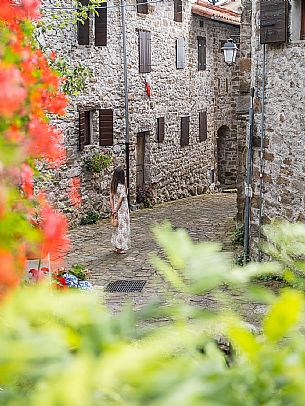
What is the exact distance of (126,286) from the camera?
9.47 meters

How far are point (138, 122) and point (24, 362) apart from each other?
15.4 meters

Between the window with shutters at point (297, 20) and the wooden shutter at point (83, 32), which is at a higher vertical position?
the wooden shutter at point (83, 32)

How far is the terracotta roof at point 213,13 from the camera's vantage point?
1841cm

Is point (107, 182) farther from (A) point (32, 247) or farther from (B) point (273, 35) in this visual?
(A) point (32, 247)

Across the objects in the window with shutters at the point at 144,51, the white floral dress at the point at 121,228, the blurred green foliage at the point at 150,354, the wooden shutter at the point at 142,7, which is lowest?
the white floral dress at the point at 121,228

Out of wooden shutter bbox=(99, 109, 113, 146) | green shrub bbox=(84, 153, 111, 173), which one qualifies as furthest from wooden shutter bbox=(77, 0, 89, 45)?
A: green shrub bbox=(84, 153, 111, 173)

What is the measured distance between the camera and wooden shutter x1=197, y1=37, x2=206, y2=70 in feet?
62.4

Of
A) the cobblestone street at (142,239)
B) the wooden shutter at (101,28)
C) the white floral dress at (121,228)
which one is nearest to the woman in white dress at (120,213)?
the white floral dress at (121,228)

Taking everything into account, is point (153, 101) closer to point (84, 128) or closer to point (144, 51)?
point (144, 51)

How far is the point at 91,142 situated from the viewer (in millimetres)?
14719

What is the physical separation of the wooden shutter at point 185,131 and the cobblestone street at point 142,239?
1.47m

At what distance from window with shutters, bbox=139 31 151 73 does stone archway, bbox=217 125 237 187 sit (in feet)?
17.7

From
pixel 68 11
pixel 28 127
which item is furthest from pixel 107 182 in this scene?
pixel 28 127

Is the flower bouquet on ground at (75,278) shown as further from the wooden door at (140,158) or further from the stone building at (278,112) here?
the wooden door at (140,158)
